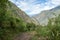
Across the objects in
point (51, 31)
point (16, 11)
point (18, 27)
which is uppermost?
point (16, 11)

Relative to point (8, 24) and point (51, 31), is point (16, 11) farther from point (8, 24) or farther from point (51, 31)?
point (51, 31)

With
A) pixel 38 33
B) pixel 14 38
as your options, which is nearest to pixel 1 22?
pixel 14 38

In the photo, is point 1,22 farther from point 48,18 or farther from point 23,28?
point 48,18

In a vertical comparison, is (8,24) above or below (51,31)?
above

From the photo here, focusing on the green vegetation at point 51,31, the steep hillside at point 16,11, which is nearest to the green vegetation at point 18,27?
the green vegetation at point 51,31

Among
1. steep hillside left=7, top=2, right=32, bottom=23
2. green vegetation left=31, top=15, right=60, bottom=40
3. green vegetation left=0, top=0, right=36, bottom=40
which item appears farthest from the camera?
steep hillside left=7, top=2, right=32, bottom=23

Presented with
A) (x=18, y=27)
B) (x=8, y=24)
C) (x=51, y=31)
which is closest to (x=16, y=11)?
(x=18, y=27)

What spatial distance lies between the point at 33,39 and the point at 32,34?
1.49ft

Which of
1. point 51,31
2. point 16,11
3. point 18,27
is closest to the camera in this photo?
point 51,31

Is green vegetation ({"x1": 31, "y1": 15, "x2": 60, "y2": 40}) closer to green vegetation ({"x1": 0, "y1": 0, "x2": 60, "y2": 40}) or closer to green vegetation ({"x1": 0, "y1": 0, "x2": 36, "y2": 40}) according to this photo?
green vegetation ({"x1": 0, "y1": 0, "x2": 60, "y2": 40})

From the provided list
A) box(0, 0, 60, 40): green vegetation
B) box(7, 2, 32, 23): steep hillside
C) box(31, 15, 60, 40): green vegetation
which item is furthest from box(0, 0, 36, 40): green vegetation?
box(31, 15, 60, 40): green vegetation

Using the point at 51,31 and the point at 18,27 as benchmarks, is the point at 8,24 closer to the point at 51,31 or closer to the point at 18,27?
the point at 18,27

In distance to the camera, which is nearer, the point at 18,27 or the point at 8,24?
the point at 8,24

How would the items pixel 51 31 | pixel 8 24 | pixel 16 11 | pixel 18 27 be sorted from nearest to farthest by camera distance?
1. pixel 51 31
2. pixel 8 24
3. pixel 18 27
4. pixel 16 11
